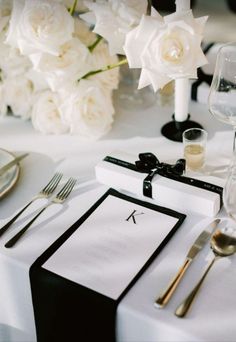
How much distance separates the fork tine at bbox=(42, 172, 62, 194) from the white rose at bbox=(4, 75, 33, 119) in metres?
0.29

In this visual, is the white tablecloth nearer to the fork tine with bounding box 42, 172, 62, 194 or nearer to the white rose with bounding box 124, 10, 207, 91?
the fork tine with bounding box 42, 172, 62, 194

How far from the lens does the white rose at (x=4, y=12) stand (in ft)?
4.12

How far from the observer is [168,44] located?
3.41 ft

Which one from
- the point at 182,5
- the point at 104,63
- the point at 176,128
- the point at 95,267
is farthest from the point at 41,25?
the point at 95,267

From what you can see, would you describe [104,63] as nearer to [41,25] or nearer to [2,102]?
[41,25]

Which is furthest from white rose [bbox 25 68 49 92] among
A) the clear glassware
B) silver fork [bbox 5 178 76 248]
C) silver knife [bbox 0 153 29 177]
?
the clear glassware

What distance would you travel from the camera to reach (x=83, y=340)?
960 millimetres

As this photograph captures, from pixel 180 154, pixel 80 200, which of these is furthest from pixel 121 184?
pixel 180 154

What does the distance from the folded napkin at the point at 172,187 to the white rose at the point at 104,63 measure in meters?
0.28

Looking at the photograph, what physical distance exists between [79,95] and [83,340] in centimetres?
61

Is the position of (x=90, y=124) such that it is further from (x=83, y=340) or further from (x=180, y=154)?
(x=83, y=340)

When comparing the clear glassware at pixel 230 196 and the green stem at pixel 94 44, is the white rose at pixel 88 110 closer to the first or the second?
the green stem at pixel 94 44

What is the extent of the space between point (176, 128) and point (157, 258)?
1.57 feet

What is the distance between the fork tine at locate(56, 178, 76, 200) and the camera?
44.3 inches
